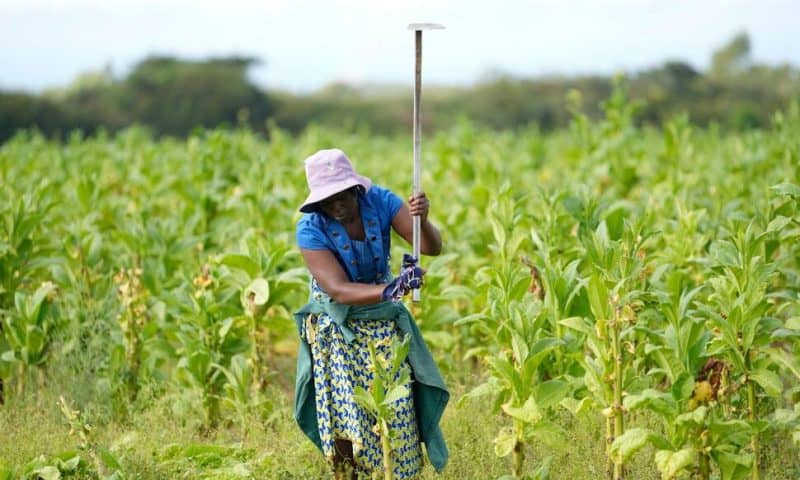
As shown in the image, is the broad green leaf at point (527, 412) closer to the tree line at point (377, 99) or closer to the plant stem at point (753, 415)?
the plant stem at point (753, 415)

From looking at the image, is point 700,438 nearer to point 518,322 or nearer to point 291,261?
point 518,322

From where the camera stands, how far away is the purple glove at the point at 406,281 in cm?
436

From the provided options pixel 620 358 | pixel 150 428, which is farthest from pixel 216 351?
pixel 620 358

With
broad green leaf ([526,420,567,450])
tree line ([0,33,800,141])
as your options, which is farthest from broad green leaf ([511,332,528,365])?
tree line ([0,33,800,141])

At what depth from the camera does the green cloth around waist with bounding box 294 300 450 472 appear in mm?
4730

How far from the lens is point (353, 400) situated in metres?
4.69

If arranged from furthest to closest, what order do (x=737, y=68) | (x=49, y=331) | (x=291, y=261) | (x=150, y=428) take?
1. (x=737, y=68)
2. (x=291, y=261)
3. (x=49, y=331)
4. (x=150, y=428)

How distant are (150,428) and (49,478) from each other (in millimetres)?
1107

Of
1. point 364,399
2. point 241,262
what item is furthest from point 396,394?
point 241,262

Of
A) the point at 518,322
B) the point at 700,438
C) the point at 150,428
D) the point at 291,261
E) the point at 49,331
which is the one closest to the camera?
the point at 700,438

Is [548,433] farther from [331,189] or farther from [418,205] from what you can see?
[331,189]

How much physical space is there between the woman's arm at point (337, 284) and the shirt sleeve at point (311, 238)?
21 millimetres

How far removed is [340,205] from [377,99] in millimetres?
34206

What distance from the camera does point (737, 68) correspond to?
37.2 meters
